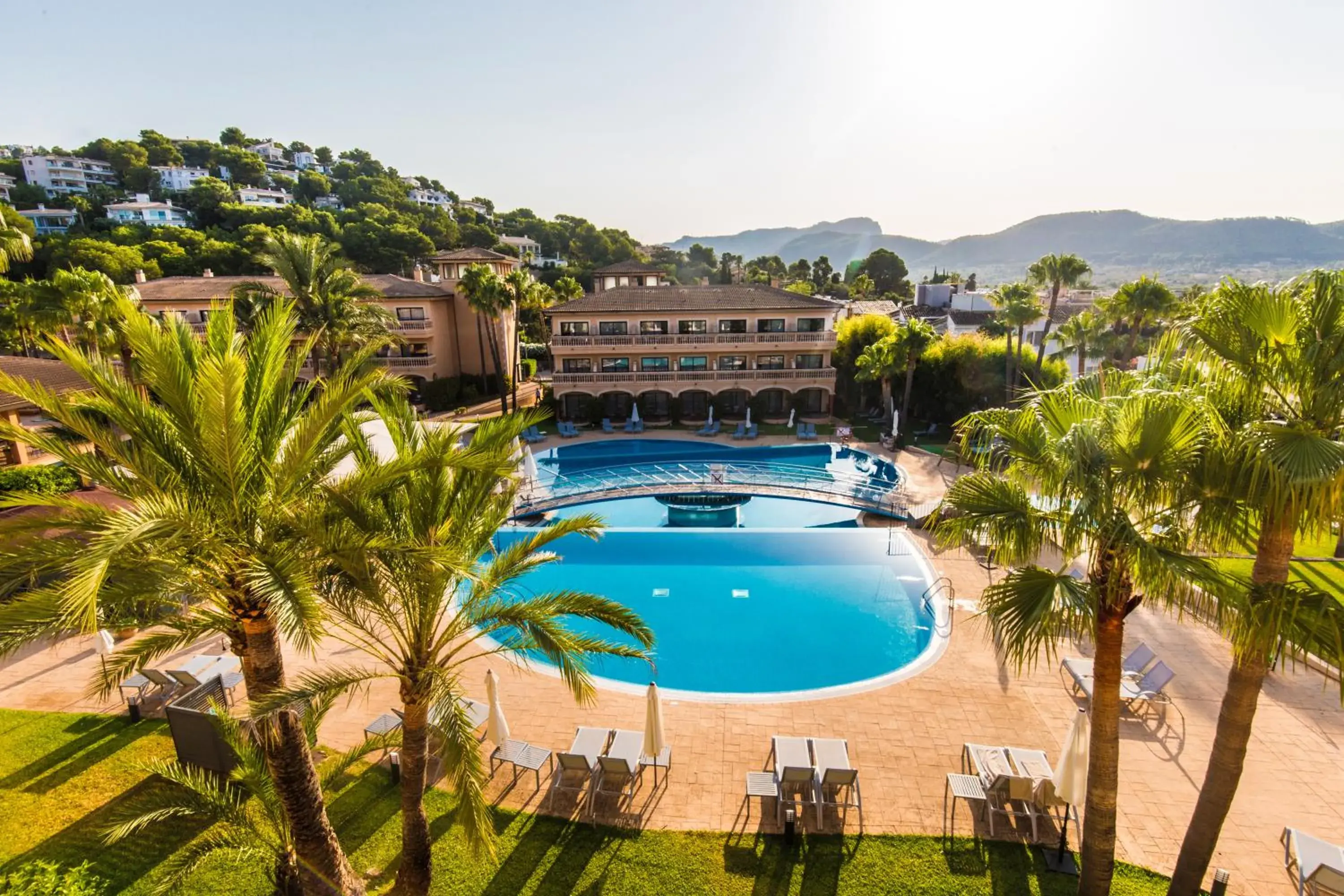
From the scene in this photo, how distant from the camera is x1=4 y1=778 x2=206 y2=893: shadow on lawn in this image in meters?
8.12

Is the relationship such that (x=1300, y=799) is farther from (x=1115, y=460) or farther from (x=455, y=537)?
(x=455, y=537)

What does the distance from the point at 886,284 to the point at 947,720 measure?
4023 inches

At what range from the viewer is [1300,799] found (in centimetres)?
934

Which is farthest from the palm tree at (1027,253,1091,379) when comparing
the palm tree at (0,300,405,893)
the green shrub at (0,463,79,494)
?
the green shrub at (0,463,79,494)

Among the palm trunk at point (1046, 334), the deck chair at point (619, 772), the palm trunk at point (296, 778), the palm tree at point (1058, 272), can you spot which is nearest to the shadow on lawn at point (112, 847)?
the palm trunk at point (296, 778)

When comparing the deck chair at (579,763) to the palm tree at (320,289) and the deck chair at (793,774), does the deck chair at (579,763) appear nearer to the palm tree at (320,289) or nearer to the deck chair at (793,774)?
the deck chair at (793,774)

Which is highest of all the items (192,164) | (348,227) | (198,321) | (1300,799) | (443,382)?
(192,164)

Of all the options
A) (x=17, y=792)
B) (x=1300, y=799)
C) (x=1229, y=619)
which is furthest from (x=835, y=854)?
(x=17, y=792)

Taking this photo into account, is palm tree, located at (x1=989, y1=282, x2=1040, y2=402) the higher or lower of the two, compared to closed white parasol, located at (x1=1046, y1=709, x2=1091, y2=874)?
higher

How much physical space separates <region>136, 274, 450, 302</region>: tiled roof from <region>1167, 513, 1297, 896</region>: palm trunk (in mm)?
40826

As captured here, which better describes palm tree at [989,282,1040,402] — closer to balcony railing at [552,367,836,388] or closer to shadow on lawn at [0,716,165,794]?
balcony railing at [552,367,836,388]

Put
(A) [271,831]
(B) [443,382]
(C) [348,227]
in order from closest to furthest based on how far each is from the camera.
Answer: (A) [271,831] < (B) [443,382] < (C) [348,227]

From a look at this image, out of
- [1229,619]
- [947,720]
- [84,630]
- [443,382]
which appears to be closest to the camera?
[84,630]

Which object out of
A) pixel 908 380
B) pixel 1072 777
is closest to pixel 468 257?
pixel 908 380
